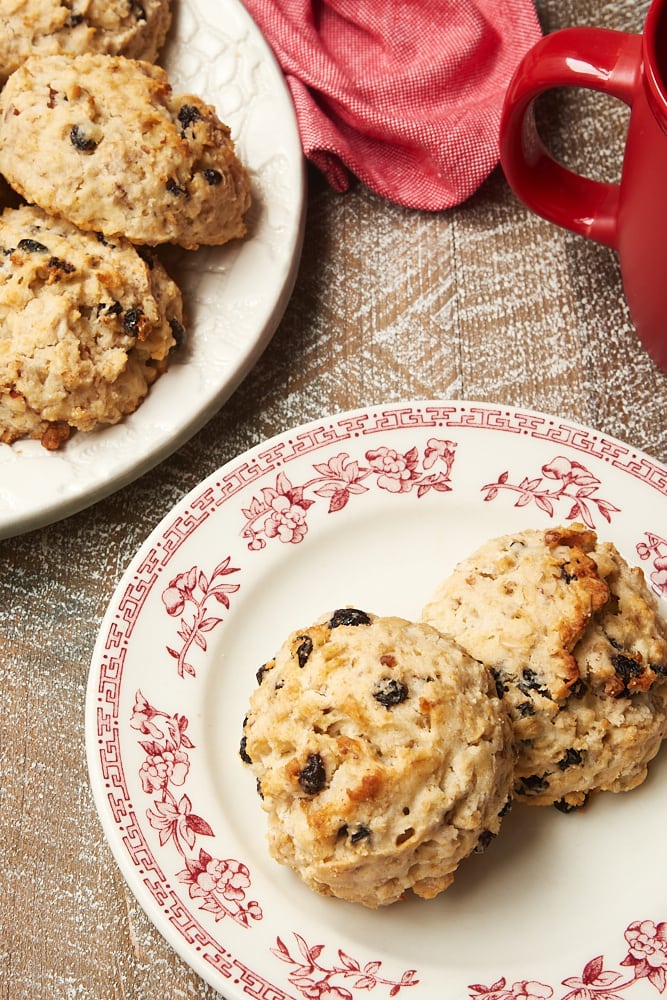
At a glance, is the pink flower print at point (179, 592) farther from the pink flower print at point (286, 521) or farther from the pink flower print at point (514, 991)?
the pink flower print at point (514, 991)

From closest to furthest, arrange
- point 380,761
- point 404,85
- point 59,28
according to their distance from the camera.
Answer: point 380,761, point 59,28, point 404,85

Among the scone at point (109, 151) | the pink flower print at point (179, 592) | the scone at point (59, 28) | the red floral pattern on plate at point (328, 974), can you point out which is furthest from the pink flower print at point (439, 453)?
the scone at point (59, 28)

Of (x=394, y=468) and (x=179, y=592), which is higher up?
(x=394, y=468)

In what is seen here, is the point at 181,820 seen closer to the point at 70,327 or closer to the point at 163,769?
the point at 163,769

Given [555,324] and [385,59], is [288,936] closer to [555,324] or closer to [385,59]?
[555,324]

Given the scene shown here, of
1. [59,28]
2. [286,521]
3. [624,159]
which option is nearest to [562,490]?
[286,521]

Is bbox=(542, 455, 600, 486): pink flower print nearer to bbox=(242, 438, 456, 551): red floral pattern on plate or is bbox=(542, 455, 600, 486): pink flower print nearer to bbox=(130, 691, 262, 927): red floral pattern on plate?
bbox=(242, 438, 456, 551): red floral pattern on plate
